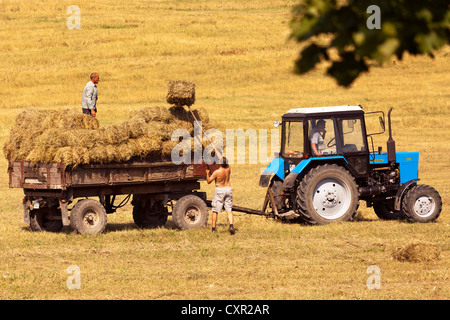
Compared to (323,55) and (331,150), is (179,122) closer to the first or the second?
(331,150)

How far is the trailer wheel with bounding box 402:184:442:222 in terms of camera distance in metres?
15.1

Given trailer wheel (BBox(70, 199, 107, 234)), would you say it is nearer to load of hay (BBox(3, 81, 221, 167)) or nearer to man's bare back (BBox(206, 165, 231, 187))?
load of hay (BBox(3, 81, 221, 167))

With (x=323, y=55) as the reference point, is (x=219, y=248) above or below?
below

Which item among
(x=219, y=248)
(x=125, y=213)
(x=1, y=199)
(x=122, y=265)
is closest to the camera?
(x=122, y=265)

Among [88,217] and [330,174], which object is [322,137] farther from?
[88,217]

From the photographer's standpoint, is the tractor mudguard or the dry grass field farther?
the tractor mudguard

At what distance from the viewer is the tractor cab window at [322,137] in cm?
1497

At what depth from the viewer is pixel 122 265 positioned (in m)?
11.5

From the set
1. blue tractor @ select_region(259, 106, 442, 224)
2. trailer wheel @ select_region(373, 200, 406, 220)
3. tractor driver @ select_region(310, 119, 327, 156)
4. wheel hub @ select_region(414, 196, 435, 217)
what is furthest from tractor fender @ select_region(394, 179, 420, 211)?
tractor driver @ select_region(310, 119, 327, 156)

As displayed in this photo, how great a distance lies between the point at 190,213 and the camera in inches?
586

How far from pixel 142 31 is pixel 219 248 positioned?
4785cm

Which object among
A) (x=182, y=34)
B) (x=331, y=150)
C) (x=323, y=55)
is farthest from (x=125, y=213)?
(x=182, y=34)

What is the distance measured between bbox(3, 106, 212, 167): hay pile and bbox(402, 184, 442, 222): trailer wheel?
4419 mm

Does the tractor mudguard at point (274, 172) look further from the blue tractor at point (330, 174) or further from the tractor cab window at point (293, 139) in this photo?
the tractor cab window at point (293, 139)
